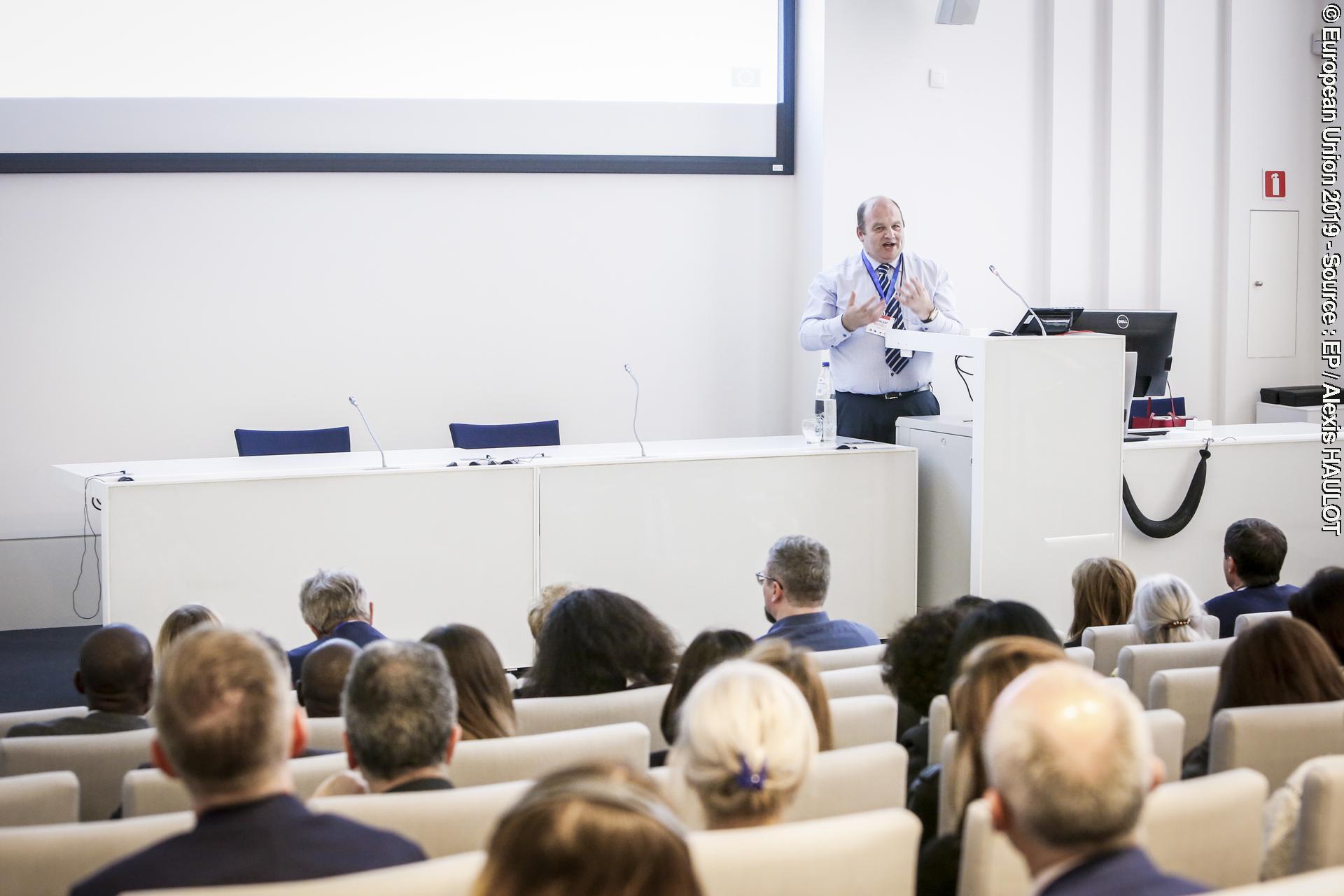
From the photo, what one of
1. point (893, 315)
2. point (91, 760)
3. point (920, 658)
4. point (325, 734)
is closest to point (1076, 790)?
point (920, 658)

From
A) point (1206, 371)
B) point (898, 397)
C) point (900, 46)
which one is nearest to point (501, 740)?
point (898, 397)

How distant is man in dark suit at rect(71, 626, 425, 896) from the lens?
163 cm

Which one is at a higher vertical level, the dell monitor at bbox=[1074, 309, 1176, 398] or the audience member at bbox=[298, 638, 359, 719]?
the dell monitor at bbox=[1074, 309, 1176, 398]

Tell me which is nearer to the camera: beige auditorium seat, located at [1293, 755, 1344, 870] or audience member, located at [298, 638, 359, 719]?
beige auditorium seat, located at [1293, 755, 1344, 870]

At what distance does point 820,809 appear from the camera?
2.15 m

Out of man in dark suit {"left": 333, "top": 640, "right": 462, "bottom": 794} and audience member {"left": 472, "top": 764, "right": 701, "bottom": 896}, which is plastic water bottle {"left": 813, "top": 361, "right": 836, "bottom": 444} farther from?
audience member {"left": 472, "top": 764, "right": 701, "bottom": 896}

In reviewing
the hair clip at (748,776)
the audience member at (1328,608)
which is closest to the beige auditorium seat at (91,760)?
the hair clip at (748,776)

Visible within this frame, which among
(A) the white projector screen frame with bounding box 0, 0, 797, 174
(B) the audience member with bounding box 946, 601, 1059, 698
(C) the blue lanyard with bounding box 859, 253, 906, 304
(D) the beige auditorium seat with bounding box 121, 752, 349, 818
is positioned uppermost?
(A) the white projector screen frame with bounding box 0, 0, 797, 174

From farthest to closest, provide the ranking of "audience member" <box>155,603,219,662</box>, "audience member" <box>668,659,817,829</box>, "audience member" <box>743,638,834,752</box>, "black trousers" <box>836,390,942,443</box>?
"black trousers" <box>836,390,942,443</box> < "audience member" <box>155,603,219,662</box> < "audience member" <box>743,638,834,752</box> < "audience member" <box>668,659,817,829</box>

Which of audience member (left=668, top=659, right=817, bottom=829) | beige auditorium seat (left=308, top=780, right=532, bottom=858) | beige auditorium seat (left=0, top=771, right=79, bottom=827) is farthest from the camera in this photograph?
beige auditorium seat (left=0, top=771, right=79, bottom=827)

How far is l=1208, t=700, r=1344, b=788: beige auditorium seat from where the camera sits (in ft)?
7.76

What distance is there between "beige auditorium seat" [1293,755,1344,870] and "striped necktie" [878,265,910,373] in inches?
149

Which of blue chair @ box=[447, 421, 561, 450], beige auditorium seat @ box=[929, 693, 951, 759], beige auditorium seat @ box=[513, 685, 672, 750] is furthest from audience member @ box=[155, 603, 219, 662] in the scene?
blue chair @ box=[447, 421, 561, 450]

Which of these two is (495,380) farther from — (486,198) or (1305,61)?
(1305,61)
